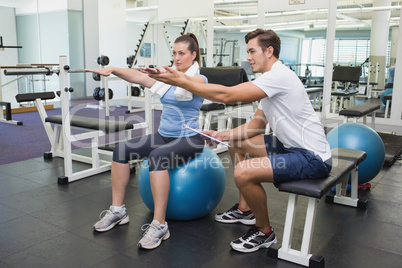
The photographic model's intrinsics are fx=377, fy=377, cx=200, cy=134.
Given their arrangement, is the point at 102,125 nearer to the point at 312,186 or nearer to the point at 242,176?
the point at 242,176

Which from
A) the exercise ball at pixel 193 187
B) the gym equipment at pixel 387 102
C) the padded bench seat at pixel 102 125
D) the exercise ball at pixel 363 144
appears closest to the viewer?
the exercise ball at pixel 193 187

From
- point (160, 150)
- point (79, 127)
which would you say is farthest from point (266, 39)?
point (79, 127)

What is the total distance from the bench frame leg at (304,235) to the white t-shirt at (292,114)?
25cm

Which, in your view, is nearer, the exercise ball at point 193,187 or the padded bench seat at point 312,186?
the padded bench seat at point 312,186

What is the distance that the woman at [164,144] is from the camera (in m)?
1.97

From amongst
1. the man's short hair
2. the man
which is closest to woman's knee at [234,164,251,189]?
the man

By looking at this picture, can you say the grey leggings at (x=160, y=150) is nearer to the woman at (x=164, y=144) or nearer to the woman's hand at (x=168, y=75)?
the woman at (x=164, y=144)

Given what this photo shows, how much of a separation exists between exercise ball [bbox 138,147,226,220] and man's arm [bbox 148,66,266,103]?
59 centimetres

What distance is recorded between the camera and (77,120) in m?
3.19

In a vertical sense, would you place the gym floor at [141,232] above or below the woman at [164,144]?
below

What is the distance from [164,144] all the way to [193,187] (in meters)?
0.29

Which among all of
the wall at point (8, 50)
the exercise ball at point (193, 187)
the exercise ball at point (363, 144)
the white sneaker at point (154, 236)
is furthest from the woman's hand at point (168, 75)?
the wall at point (8, 50)

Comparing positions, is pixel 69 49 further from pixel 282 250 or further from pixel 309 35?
pixel 282 250

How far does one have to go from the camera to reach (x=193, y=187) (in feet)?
6.84
